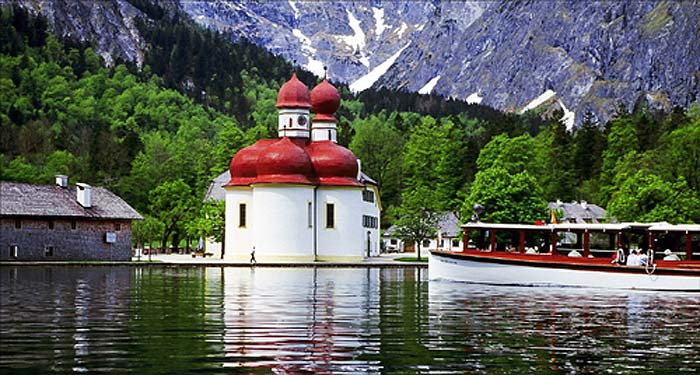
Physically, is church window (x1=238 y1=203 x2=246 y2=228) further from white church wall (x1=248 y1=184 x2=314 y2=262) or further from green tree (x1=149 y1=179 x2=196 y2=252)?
green tree (x1=149 y1=179 x2=196 y2=252)

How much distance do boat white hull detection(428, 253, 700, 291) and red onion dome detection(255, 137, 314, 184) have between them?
36.5m

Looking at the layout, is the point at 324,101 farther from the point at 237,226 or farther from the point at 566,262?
the point at 566,262

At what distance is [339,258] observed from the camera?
308ft

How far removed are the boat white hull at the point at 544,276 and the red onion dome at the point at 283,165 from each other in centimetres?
3654

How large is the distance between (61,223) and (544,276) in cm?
4331

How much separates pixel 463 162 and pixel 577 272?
320 feet

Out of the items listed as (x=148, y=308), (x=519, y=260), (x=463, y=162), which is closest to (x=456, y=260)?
(x=519, y=260)

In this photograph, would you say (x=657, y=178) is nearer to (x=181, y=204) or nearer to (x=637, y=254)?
(x=637, y=254)

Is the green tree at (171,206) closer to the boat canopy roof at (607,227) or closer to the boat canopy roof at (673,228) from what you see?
the boat canopy roof at (607,227)

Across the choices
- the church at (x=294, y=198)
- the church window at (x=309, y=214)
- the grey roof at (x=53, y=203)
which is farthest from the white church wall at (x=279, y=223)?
the grey roof at (x=53, y=203)

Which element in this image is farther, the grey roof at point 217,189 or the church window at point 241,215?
the grey roof at point 217,189

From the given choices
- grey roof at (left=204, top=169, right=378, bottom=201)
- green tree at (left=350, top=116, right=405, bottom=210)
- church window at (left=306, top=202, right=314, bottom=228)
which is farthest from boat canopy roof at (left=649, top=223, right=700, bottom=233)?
green tree at (left=350, top=116, right=405, bottom=210)

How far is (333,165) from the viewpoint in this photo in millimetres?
94250

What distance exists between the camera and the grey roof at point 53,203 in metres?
82.4
